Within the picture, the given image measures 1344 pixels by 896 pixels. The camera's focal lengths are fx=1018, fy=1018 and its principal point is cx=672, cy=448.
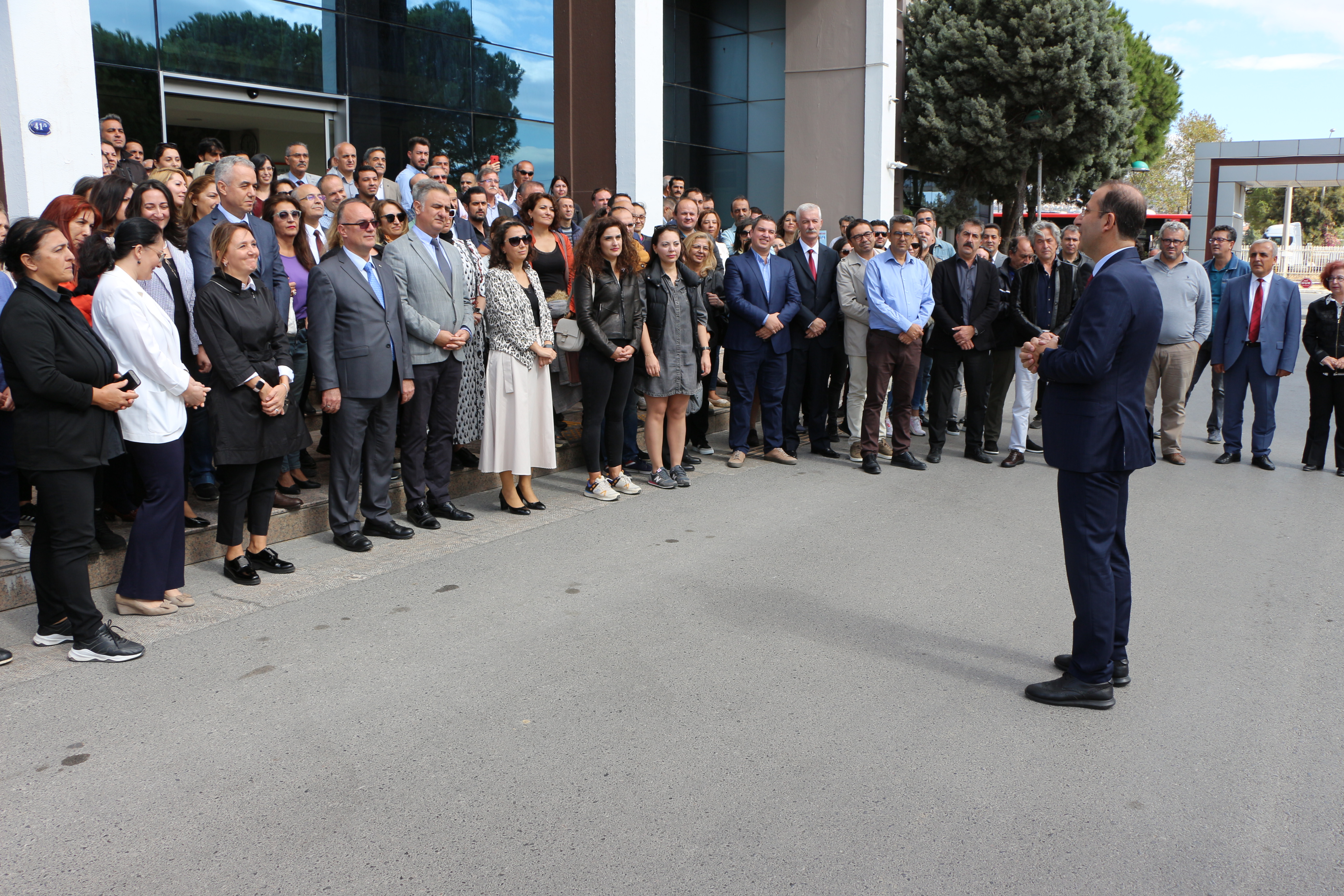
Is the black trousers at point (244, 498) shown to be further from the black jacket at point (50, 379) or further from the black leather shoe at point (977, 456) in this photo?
the black leather shoe at point (977, 456)

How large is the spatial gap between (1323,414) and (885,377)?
3.79 m

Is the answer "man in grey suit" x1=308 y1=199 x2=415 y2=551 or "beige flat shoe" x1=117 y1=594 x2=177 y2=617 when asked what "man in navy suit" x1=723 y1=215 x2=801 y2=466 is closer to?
"man in grey suit" x1=308 y1=199 x2=415 y2=551

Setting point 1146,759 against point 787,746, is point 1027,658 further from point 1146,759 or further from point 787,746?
point 787,746

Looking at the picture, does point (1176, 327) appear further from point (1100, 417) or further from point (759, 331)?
point (1100, 417)

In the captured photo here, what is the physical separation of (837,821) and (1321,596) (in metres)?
3.81

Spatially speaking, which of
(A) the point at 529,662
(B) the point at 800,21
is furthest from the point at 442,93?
(A) the point at 529,662

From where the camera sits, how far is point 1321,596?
18.2 feet

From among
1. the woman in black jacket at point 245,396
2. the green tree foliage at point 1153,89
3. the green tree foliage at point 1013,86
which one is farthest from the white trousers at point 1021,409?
the green tree foliage at point 1153,89

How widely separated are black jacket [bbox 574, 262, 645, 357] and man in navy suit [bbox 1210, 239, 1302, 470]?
18.2 feet

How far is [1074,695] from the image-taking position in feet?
13.6

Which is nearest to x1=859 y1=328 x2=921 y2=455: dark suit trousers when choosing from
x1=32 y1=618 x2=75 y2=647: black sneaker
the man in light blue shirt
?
the man in light blue shirt

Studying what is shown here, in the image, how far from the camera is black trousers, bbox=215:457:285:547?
545 cm

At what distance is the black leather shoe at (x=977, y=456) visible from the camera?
Result: 30.4ft

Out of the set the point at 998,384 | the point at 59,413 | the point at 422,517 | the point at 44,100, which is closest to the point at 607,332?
the point at 422,517
